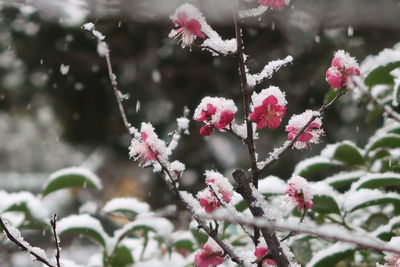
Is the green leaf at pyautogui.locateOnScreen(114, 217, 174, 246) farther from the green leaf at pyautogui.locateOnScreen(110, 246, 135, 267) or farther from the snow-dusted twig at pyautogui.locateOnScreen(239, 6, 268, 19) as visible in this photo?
the snow-dusted twig at pyautogui.locateOnScreen(239, 6, 268, 19)

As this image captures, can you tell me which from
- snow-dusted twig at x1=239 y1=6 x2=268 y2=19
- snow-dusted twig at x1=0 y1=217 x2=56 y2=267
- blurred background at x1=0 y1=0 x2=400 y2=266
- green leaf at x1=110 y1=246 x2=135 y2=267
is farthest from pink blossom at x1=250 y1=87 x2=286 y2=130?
blurred background at x1=0 y1=0 x2=400 y2=266

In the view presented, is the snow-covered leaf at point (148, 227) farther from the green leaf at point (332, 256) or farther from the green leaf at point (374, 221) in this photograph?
the green leaf at point (374, 221)

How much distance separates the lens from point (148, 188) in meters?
4.02

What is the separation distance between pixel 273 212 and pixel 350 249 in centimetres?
32

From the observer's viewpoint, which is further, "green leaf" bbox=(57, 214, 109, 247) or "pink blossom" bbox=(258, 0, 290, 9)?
"green leaf" bbox=(57, 214, 109, 247)

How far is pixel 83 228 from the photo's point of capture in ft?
3.47

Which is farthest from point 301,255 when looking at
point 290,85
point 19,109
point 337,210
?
point 19,109

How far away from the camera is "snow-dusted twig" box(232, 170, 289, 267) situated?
1.94 feet

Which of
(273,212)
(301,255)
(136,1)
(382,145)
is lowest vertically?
(273,212)

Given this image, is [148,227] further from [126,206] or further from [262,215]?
[262,215]

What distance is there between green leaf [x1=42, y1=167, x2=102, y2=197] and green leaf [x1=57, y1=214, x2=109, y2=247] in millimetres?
114

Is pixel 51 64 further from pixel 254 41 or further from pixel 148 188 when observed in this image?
pixel 254 41

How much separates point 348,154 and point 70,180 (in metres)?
0.64

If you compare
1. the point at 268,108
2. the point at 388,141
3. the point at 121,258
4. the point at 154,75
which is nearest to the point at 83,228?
the point at 121,258
